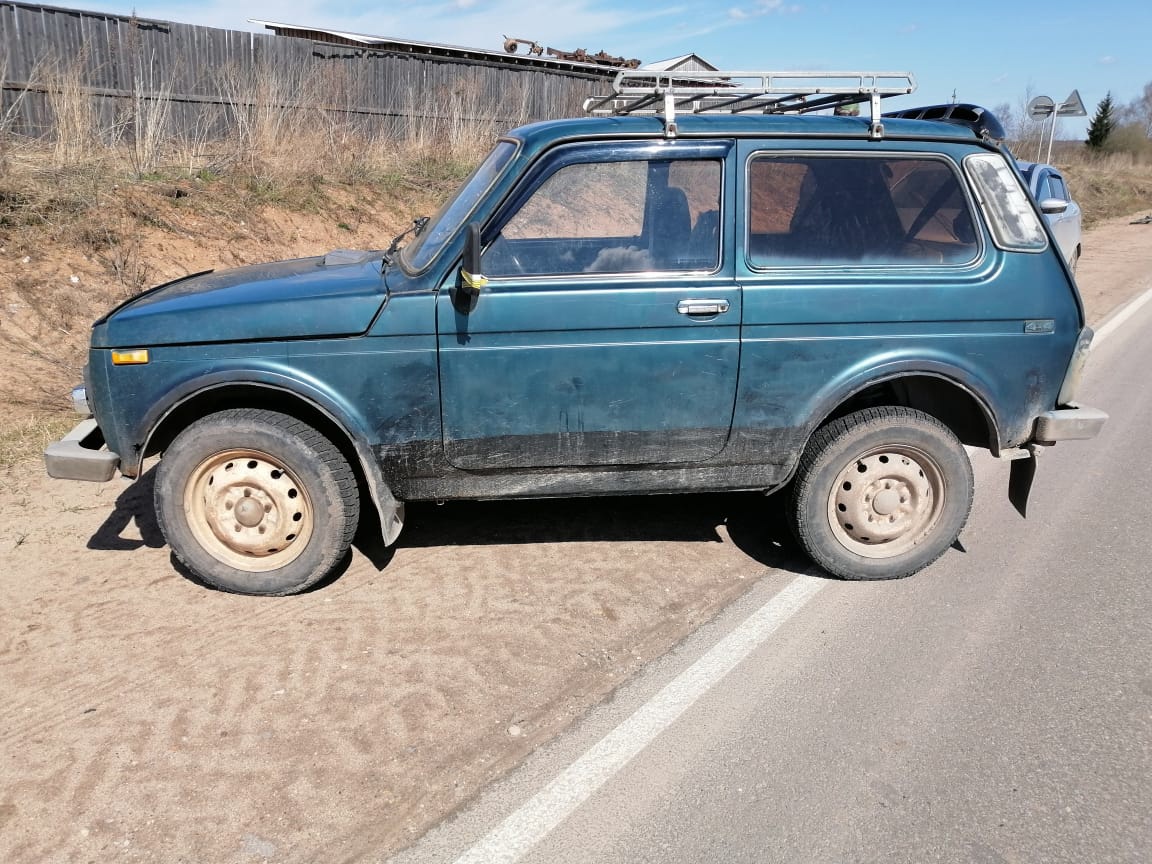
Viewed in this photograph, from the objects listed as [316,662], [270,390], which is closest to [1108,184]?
[270,390]

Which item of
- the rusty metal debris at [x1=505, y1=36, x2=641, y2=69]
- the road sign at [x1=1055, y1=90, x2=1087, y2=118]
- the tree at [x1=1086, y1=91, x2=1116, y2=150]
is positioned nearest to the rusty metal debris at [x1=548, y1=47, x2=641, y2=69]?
the rusty metal debris at [x1=505, y1=36, x2=641, y2=69]

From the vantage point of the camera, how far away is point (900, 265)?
4426 millimetres

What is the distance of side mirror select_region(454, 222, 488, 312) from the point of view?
3.99 meters

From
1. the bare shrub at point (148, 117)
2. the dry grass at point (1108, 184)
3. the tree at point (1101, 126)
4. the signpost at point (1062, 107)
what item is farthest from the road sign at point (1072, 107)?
the tree at point (1101, 126)

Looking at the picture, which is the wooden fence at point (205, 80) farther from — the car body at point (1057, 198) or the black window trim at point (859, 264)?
the black window trim at point (859, 264)

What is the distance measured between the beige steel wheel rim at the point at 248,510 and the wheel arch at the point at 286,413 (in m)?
0.27

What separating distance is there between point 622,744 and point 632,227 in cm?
228

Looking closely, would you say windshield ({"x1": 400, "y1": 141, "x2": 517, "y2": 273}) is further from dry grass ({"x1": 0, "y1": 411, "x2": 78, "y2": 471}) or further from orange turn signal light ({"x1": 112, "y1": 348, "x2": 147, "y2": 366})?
dry grass ({"x1": 0, "y1": 411, "x2": 78, "y2": 471})

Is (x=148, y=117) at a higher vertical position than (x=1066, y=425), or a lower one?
higher

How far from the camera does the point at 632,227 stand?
14.3 feet

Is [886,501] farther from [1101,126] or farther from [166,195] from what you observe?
[1101,126]

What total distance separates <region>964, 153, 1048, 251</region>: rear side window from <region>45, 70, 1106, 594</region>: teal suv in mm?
11

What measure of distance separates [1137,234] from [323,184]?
2148cm

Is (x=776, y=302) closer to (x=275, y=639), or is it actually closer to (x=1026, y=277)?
(x=1026, y=277)
